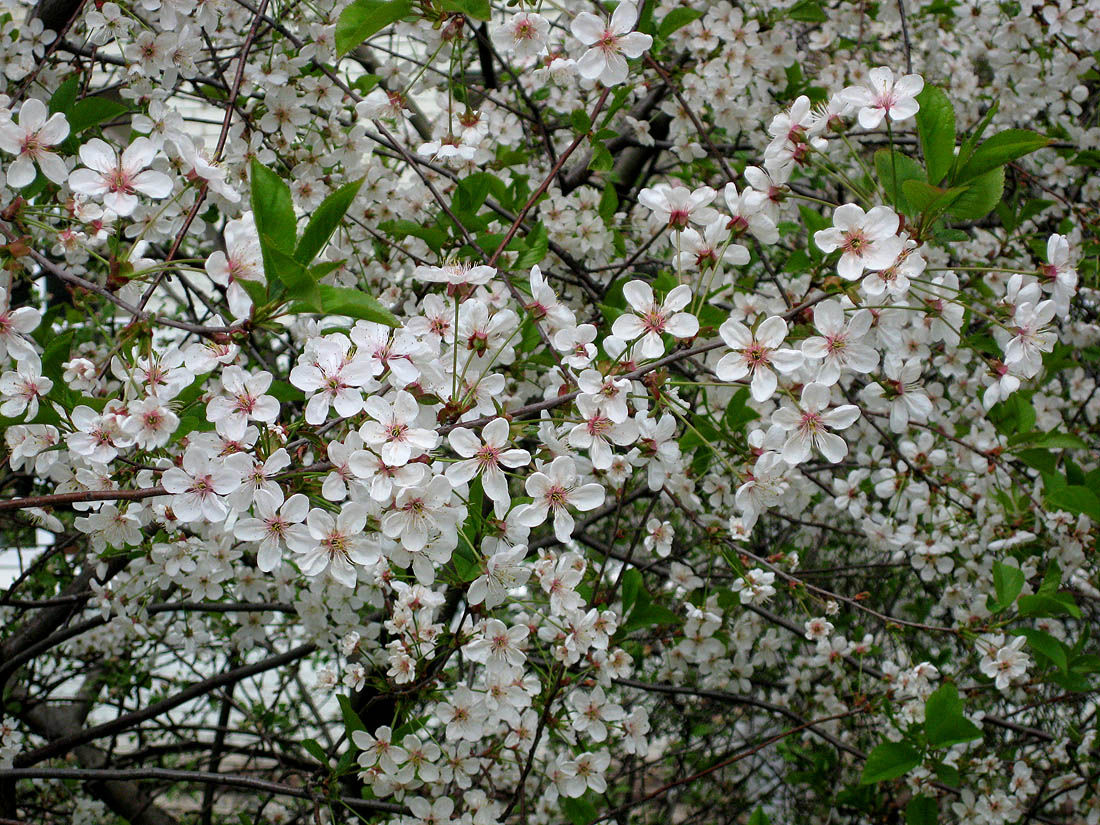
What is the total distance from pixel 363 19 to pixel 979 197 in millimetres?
1181

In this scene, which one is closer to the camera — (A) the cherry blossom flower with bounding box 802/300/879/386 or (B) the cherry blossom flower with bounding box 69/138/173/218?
(A) the cherry blossom flower with bounding box 802/300/879/386

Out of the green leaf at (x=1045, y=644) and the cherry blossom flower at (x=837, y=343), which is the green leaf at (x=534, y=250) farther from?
the green leaf at (x=1045, y=644)

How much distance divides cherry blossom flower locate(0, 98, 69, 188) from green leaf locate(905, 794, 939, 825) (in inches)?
102

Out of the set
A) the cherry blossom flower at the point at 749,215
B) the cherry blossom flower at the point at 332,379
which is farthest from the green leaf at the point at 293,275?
the cherry blossom flower at the point at 749,215

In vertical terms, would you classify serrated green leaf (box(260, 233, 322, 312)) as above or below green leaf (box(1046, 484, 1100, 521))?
below

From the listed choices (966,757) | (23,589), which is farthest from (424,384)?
(23,589)

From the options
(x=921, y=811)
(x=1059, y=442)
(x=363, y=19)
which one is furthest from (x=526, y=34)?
(x=921, y=811)

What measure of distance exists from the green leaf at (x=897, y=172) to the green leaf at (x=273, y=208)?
3.30 ft

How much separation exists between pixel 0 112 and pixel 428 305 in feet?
2.72

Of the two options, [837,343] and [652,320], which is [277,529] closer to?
[652,320]

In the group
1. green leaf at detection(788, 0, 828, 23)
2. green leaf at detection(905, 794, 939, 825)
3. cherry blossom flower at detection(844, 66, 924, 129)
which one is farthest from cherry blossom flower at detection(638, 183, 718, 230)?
green leaf at detection(905, 794, 939, 825)

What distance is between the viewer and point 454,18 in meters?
1.87

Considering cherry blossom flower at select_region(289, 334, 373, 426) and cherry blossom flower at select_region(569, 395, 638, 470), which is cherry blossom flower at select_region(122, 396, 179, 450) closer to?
cherry blossom flower at select_region(289, 334, 373, 426)

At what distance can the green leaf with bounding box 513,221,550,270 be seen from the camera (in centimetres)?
201
